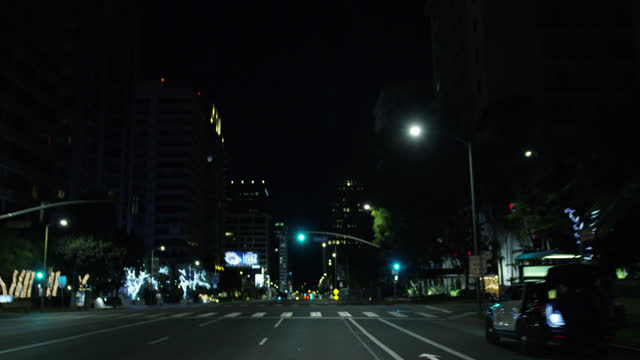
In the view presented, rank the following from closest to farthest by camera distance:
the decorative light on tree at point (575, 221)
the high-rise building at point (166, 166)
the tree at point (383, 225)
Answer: the decorative light on tree at point (575, 221), the tree at point (383, 225), the high-rise building at point (166, 166)

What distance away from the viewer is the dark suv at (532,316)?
541 inches

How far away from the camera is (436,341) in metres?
18.0

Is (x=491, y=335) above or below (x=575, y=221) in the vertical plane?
below

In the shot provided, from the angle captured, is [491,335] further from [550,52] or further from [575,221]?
[550,52]

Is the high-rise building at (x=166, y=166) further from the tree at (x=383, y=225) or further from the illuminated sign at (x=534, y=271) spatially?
the illuminated sign at (x=534, y=271)


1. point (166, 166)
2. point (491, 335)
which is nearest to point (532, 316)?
point (491, 335)

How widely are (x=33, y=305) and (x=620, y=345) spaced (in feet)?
171

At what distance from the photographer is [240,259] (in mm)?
155500

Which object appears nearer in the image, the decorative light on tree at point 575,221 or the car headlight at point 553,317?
the car headlight at point 553,317

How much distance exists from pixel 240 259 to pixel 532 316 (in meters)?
145

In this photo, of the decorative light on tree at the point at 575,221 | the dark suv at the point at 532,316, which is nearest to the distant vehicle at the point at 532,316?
the dark suv at the point at 532,316

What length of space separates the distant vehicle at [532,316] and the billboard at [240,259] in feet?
465

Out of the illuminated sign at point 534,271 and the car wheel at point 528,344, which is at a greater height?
the illuminated sign at point 534,271

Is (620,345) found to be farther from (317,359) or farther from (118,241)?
(118,241)
